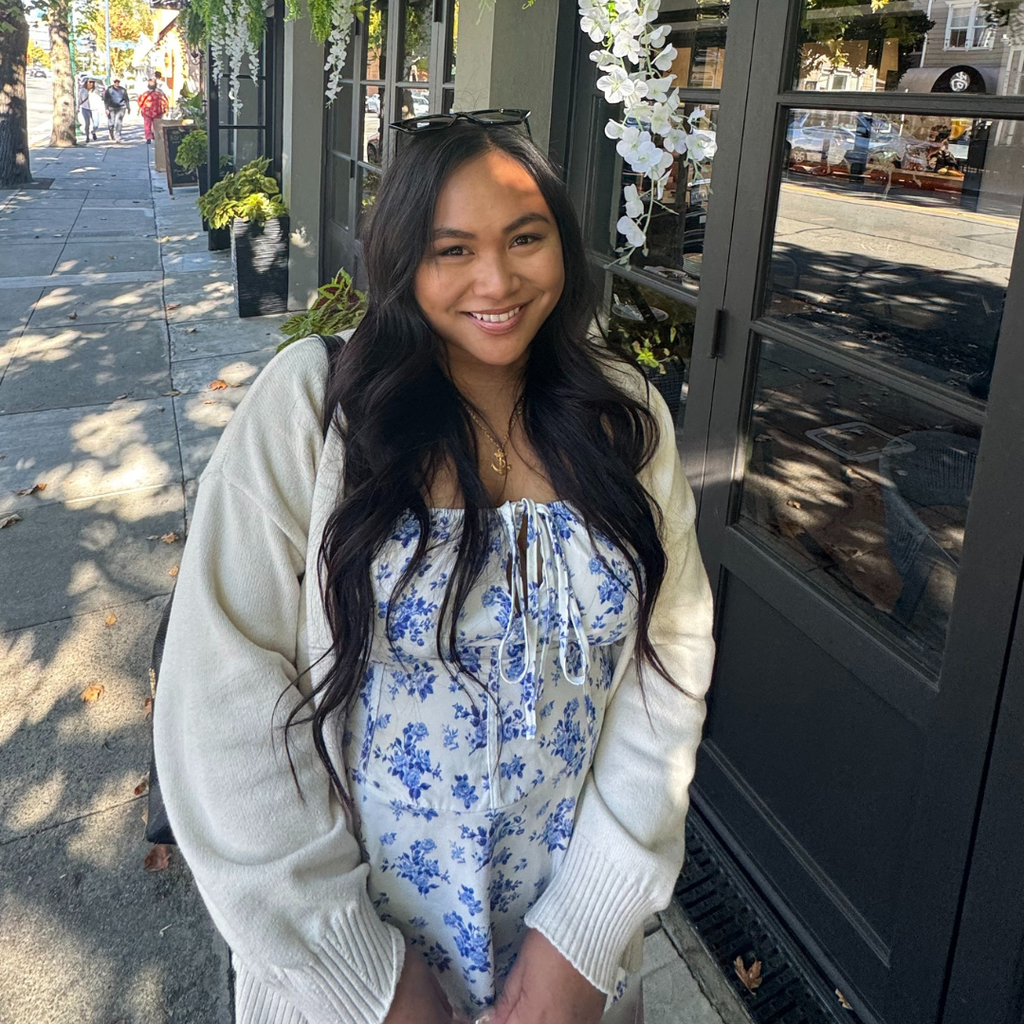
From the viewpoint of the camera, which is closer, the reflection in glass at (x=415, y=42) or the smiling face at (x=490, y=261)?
the smiling face at (x=490, y=261)

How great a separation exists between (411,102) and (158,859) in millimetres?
4996

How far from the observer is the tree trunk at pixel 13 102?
16984 millimetres

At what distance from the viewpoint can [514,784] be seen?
1.49 metres

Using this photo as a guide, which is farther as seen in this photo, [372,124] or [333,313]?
[372,124]

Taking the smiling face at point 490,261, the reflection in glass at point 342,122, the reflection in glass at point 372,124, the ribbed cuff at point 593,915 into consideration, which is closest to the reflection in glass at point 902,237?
the smiling face at point 490,261

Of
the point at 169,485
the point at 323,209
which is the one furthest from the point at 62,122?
the point at 169,485

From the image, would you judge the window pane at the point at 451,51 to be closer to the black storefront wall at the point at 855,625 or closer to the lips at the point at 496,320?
the black storefront wall at the point at 855,625

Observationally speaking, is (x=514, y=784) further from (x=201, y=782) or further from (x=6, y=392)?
(x=6, y=392)

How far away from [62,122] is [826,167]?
3187 cm

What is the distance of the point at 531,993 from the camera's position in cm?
146

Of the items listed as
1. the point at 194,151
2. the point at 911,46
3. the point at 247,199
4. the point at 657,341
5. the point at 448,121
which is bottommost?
the point at 657,341

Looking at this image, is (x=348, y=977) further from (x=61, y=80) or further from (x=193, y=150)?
(x=61, y=80)

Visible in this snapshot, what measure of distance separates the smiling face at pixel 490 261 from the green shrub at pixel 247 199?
797cm

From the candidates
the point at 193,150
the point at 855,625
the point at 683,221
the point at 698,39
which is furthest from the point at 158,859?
the point at 193,150
